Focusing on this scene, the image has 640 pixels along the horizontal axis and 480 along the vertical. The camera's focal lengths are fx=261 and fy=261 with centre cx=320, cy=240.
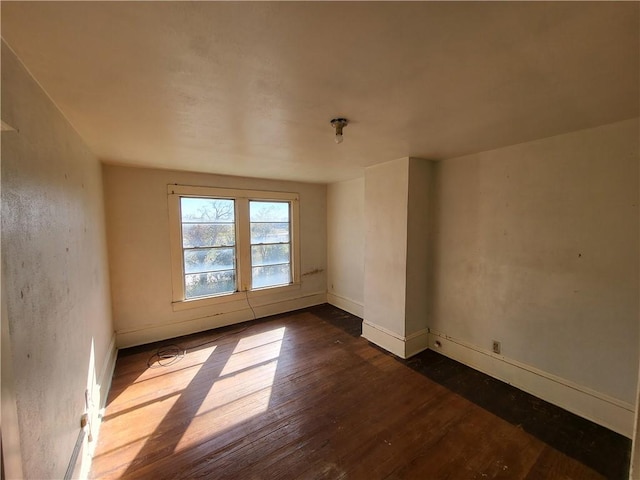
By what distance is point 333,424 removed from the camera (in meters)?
2.03

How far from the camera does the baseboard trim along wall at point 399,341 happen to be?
298 centimetres

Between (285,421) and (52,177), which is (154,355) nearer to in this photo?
(285,421)

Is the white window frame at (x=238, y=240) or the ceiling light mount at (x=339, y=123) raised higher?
the ceiling light mount at (x=339, y=123)

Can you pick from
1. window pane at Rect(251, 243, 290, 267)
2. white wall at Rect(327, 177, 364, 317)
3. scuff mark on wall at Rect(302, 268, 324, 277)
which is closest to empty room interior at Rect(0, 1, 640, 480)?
window pane at Rect(251, 243, 290, 267)

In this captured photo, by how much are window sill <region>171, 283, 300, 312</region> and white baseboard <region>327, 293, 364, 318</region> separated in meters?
0.69

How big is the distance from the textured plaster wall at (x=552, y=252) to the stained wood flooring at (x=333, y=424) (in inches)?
18.8

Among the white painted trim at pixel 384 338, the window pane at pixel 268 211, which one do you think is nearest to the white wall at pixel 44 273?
the window pane at pixel 268 211

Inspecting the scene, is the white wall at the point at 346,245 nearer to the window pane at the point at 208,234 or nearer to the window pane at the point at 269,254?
the window pane at the point at 269,254

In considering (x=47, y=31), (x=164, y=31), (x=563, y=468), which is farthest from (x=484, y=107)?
(x=563, y=468)

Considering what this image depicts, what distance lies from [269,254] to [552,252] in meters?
3.55

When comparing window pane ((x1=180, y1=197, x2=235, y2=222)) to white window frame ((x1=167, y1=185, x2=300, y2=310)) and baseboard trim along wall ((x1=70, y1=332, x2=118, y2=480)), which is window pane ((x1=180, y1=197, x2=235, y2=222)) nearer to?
white window frame ((x1=167, y1=185, x2=300, y2=310))

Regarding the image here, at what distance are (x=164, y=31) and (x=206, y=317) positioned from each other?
3589 millimetres

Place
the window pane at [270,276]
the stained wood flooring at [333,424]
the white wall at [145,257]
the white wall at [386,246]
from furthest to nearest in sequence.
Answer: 1. the window pane at [270,276]
2. the white wall at [145,257]
3. the white wall at [386,246]
4. the stained wood flooring at [333,424]

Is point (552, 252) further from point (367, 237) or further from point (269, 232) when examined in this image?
point (269, 232)
